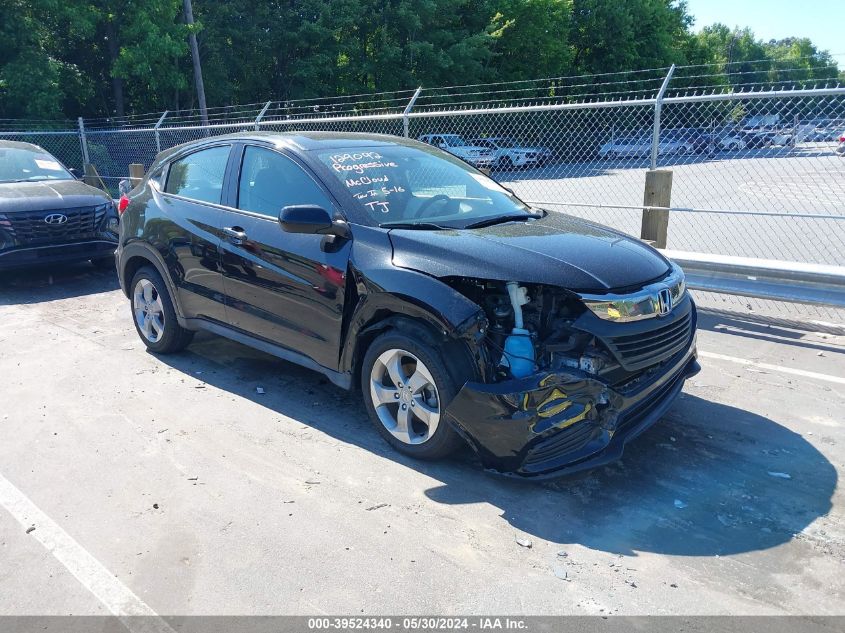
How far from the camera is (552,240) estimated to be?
156 inches

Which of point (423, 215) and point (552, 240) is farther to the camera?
point (423, 215)

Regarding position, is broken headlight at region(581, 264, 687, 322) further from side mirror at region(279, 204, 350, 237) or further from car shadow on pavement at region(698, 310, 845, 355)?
car shadow on pavement at region(698, 310, 845, 355)

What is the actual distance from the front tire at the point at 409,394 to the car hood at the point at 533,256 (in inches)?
17.6

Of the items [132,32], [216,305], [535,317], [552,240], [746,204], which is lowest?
[746,204]

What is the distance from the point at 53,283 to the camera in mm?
8695

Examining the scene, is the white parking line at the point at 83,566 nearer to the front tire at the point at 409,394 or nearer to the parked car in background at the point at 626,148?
the front tire at the point at 409,394

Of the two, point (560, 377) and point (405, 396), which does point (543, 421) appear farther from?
point (405, 396)

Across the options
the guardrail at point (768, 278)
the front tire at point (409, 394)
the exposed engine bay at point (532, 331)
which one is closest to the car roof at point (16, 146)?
the front tire at point (409, 394)

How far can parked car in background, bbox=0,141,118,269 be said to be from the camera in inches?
312

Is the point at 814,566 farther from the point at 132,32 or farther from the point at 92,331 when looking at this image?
the point at 132,32

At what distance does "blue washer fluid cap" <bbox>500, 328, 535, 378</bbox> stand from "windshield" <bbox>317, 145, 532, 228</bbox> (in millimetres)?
987

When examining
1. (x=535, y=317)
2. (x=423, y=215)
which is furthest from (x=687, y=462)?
(x=423, y=215)

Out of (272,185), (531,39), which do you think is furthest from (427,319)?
(531,39)

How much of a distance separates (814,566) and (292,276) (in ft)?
10.3
